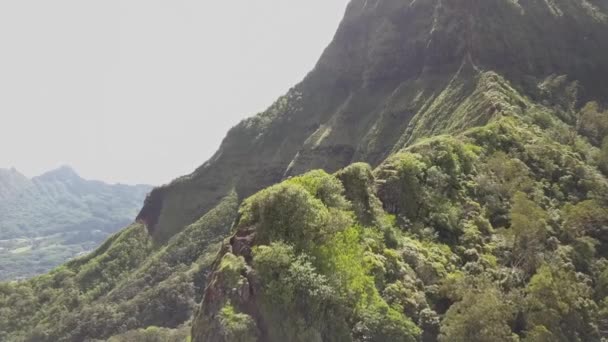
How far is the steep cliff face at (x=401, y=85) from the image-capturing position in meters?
117

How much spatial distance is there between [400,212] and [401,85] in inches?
4131

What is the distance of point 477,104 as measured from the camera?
101m

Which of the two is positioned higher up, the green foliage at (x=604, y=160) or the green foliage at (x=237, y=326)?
the green foliage at (x=237, y=326)

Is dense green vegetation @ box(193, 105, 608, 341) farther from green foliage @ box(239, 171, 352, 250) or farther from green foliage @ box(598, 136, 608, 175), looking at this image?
green foliage @ box(598, 136, 608, 175)

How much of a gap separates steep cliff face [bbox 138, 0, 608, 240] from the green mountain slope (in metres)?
0.58

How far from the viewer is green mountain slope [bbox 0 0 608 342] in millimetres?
36781

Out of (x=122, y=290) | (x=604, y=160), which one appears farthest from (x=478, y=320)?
(x=122, y=290)

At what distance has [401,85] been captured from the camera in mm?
150625

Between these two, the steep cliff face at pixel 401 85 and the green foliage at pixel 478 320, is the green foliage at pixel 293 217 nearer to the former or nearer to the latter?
the green foliage at pixel 478 320

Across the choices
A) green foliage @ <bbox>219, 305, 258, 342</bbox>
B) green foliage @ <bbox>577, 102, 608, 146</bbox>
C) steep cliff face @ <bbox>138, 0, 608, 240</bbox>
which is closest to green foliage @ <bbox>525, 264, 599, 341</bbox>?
green foliage @ <bbox>219, 305, 258, 342</bbox>

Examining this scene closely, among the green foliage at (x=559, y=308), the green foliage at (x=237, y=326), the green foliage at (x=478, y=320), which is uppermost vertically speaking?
the green foliage at (x=237, y=326)

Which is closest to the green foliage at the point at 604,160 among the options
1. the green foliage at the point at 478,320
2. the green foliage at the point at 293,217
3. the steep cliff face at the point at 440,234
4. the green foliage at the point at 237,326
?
the steep cliff face at the point at 440,234

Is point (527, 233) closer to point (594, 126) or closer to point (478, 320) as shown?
point (478, 320)

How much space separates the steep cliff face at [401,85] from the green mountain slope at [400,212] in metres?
0.58
